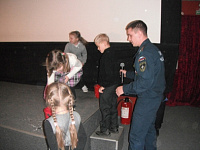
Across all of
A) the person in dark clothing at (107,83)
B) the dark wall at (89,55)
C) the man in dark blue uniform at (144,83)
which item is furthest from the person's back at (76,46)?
the man in dark blue uniform at (144,83)

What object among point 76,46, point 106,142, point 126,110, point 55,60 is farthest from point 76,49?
point 106,142

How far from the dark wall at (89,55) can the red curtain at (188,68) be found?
15.2 inches

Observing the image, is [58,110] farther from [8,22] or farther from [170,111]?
[8,22]

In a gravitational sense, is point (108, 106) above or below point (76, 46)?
below

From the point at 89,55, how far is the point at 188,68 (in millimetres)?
1984

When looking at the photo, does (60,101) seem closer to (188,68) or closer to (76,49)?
(76,49)

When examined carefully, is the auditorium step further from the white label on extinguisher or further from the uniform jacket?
the uniform jacket

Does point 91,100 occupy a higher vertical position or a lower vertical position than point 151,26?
lower

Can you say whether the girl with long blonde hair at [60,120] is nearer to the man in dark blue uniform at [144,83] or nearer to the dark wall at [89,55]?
the man in dark blue uniform at [144,83]

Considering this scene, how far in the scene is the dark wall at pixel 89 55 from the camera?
9.20ft

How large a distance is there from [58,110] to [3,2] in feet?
13.0

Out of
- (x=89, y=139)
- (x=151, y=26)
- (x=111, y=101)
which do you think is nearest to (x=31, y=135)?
(x=89, y=139)

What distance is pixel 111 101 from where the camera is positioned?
203cm

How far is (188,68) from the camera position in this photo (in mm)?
3322
